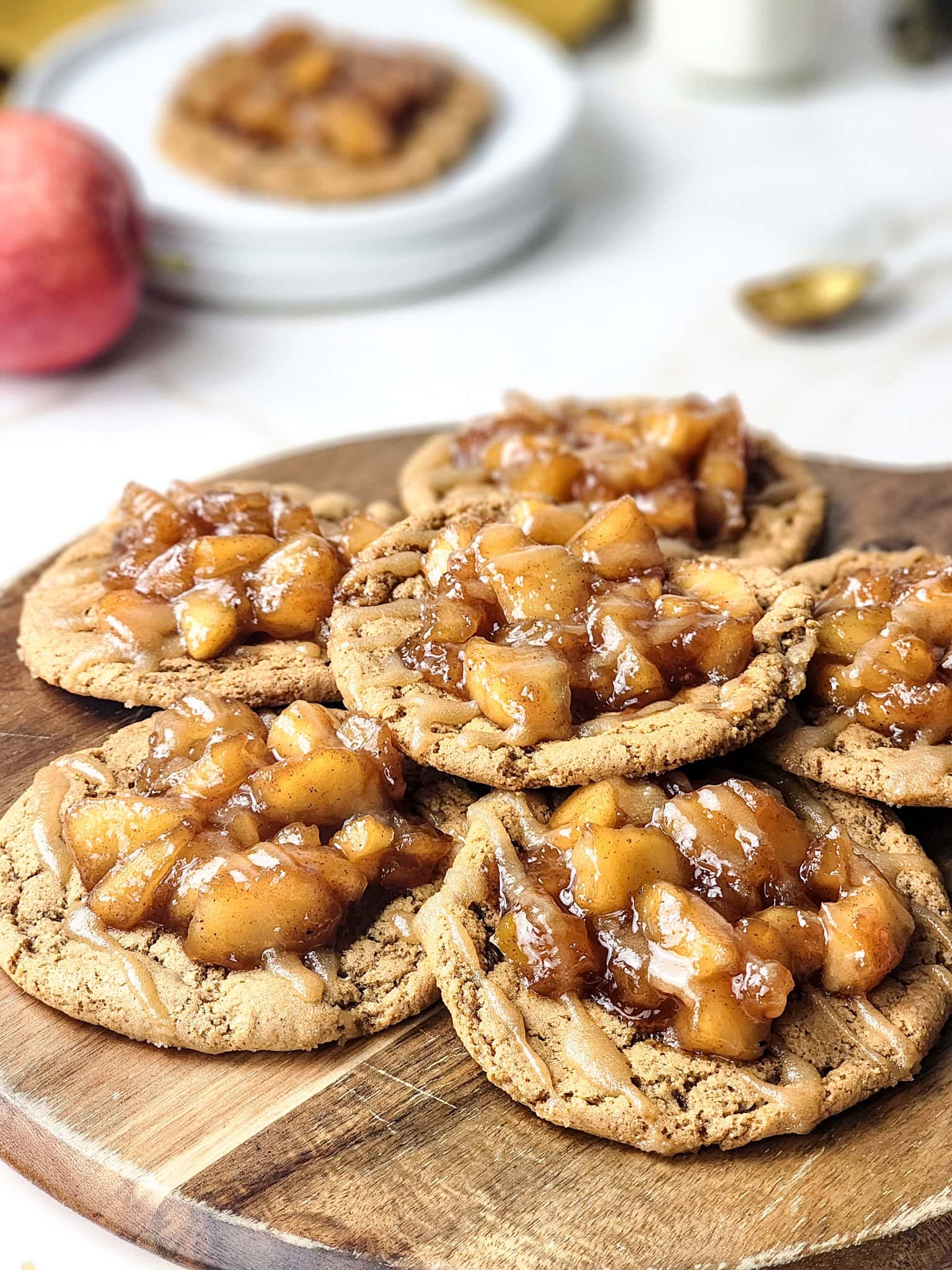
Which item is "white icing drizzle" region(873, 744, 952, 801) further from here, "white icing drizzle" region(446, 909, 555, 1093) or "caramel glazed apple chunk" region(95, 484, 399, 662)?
"caramel glazed apple chunk" region(95, 484, 399, 662)

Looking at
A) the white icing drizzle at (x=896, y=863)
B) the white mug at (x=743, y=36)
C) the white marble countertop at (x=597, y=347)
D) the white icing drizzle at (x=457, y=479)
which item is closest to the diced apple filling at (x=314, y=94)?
the white marble countertop at (x=597, y=347)

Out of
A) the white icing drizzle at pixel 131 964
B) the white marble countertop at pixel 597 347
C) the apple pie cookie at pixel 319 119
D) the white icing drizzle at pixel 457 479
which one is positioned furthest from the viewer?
the apple pie cookie at pixel 319 119

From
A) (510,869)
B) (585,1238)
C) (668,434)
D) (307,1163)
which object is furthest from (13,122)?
(585,1238)

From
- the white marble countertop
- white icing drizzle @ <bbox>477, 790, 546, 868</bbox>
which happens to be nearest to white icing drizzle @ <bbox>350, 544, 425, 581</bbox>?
white icing drizzle @ <bbox>477, 790, 546, 868</bbox>

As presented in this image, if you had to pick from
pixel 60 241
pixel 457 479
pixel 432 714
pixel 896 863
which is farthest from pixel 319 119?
pixel 896 863

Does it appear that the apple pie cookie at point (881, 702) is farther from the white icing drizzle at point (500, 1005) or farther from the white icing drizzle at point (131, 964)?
the white icing drizzle at point (131, 964)

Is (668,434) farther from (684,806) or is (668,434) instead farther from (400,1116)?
(400,1116)
